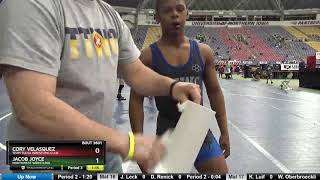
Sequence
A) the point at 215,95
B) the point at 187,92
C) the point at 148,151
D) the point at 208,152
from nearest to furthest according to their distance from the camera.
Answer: the point at 148,151
the point at 187,92
the point at 208,152
the point at 215,95

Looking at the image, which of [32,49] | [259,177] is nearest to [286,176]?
[259,177]

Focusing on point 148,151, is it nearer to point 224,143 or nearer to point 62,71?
point 62,71

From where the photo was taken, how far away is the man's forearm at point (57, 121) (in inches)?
56.7

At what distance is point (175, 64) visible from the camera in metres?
3.55

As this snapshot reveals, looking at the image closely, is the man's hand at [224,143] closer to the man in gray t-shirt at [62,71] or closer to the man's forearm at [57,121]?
the man in gray t-shirt at [62,71]

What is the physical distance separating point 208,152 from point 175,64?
702 millimetres

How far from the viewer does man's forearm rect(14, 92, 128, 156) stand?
4.72 feet

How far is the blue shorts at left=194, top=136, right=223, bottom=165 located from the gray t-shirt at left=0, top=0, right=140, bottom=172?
1520 mm

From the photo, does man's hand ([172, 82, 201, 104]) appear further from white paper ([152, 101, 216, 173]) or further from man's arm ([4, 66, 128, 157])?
man's arm ([4, 66, 128, 157])

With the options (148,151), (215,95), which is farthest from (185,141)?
A: (215,95)

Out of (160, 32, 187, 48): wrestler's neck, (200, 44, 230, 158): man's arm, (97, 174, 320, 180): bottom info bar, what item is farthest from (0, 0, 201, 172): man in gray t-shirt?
(200, 44, 230, 158): man's arm

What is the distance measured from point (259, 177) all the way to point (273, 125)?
892cm

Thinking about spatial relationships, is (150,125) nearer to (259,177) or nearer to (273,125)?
(273,125)

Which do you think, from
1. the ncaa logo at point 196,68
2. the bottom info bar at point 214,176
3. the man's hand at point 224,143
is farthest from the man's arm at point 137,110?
the bottom info bar at point 214,176
